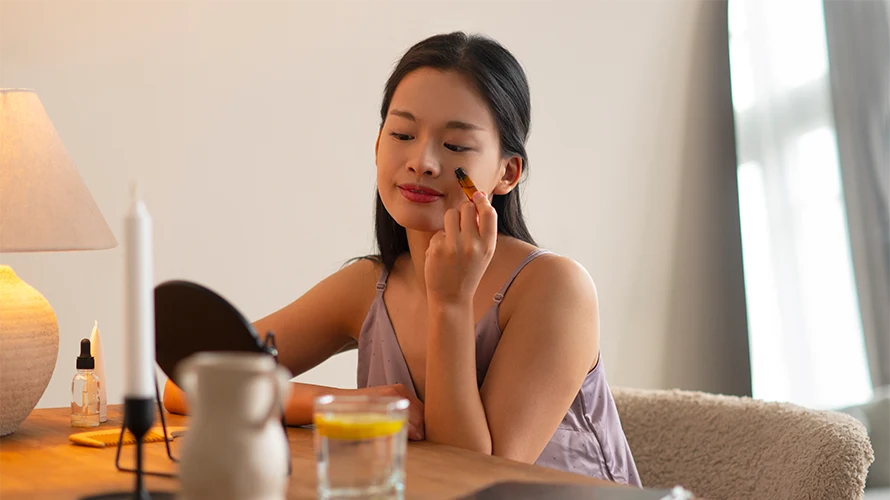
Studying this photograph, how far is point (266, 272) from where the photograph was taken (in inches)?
92.0

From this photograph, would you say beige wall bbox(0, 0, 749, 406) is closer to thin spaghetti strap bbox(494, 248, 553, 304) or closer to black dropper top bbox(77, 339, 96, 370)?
black dropper top bbox(77, 339, 96, 370)

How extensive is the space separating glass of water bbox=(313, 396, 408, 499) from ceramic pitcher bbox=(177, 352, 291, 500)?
115mm

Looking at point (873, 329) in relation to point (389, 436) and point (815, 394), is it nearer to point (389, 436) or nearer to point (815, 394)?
point (815, 394)

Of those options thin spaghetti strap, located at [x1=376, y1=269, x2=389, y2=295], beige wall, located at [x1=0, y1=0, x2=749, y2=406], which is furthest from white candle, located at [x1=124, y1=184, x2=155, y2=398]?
beige wall, located at [x1=0, y1=0, x2=749, y2=406]

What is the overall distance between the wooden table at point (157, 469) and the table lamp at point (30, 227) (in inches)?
2.7

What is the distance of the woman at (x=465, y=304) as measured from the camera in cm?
123

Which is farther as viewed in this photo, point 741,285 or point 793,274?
point 741,285

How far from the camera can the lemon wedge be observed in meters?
0.72

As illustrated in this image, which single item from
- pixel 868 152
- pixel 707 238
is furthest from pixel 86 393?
pixel 707 238

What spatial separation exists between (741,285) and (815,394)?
520 mm

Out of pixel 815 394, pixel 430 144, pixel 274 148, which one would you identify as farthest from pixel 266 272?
pixel 815 394

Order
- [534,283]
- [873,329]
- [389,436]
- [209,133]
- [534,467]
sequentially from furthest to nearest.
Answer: [873,329], [209,133], [534,283], [534,467], [389,436]

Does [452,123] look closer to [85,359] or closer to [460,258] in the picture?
[460,258]

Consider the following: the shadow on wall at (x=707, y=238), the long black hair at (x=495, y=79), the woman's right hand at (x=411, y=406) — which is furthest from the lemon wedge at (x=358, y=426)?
the shadow on wall at (x=707, y=238)
